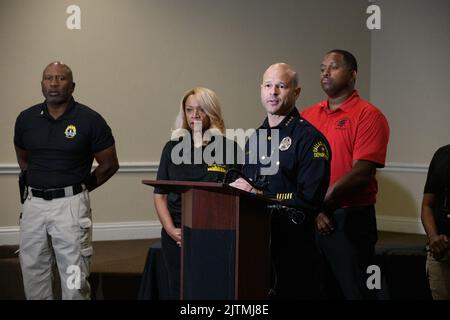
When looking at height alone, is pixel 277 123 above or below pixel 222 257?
above

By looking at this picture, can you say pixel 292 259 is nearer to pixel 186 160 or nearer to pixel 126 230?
pixel 186 160

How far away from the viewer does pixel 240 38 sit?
6645 mm

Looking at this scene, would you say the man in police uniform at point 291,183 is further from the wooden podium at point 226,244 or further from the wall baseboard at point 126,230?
the wall baseboard at point 126,230

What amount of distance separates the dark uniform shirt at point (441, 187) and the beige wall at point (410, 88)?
7.91 ft

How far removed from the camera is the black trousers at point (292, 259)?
2994 millimetres

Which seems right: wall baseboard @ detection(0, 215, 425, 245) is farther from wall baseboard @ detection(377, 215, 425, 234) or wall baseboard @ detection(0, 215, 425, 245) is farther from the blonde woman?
the blonde woman

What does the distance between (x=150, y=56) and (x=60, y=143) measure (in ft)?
7.82

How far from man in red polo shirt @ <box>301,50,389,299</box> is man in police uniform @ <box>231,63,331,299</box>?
22.8 inches

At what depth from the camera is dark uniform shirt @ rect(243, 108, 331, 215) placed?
304cm

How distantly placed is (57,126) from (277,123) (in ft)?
4.95

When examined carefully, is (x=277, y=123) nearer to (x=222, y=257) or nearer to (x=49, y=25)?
(x=222, y=257)

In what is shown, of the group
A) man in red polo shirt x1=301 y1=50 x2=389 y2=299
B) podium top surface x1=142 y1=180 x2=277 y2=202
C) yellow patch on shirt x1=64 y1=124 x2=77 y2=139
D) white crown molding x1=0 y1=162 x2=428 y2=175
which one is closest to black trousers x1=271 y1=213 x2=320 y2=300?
podium top surface x1=142 y1=180 x2=277 y2=202

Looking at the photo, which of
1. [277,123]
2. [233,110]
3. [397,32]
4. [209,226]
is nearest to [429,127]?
Answer: [397,32]

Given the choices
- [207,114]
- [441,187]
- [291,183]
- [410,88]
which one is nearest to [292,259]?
[291,183]
